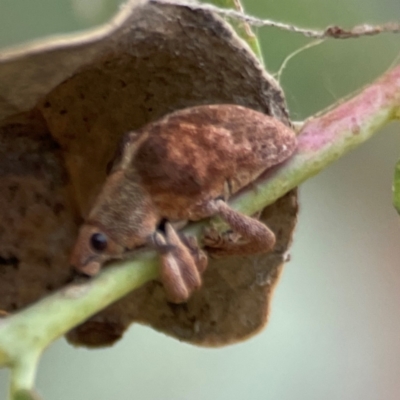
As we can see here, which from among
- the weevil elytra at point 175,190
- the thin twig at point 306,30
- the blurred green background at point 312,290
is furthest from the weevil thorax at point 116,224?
the blurred green background at point 312,290

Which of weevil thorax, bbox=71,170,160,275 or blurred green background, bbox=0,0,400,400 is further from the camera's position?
blurred green background, bbox=0,0,400,400

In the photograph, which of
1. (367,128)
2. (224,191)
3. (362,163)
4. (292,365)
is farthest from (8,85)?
(362,163)

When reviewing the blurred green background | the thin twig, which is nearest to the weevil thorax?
the thin twig

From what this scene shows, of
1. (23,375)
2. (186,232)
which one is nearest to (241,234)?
(186,232)

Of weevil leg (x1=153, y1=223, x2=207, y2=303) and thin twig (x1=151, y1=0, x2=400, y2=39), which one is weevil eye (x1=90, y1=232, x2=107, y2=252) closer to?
weevil leg (x1=153, y1=223, x2=207, y2=303)

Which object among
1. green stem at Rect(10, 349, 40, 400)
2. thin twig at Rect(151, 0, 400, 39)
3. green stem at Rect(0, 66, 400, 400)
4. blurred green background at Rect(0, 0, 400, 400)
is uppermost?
thin twig at Rect(151, 0, 400, 39)

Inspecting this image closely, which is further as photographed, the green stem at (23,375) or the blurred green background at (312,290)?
the blurred green background at (312,290)

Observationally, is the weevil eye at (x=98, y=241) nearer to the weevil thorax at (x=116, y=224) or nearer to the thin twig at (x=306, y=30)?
the weevil thorax at (x=116, y=224)
